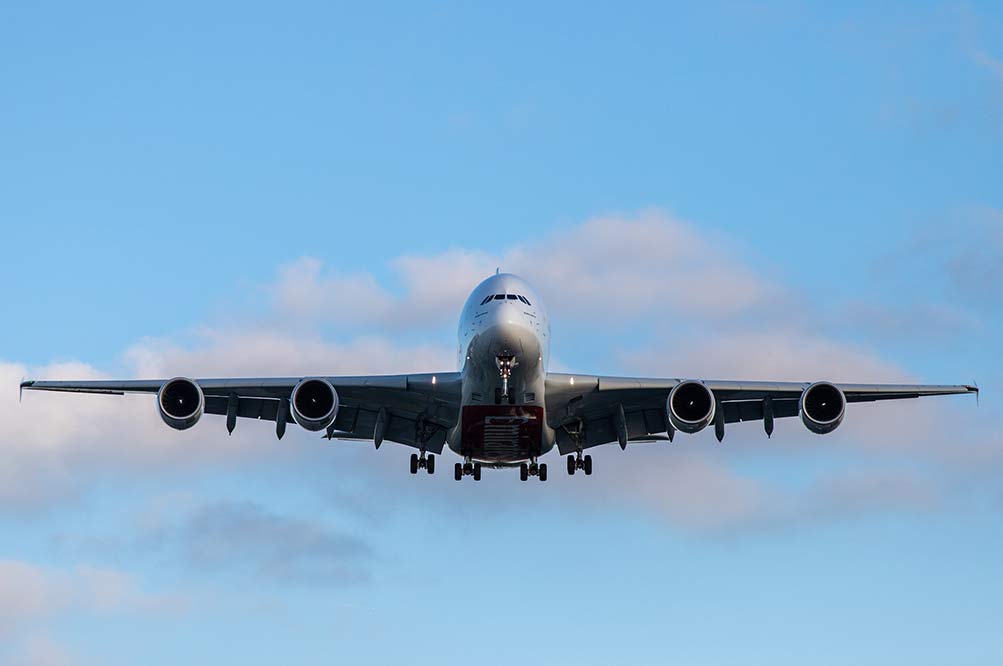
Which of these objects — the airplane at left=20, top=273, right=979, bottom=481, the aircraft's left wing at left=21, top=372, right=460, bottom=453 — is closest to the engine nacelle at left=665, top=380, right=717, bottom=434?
the airplane at left=20, top=273, right=979, bottom=481

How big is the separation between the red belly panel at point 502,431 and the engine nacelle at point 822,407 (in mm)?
6798

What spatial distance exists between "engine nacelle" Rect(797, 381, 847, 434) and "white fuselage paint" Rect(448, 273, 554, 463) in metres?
6.74

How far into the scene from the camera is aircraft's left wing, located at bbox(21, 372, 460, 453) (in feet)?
127

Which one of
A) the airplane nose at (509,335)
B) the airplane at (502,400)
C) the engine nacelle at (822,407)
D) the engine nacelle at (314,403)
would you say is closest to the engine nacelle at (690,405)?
the airplane at (502,400)

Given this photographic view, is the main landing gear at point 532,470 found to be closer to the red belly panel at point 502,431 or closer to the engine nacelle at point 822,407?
the red belly panel at point 502,431

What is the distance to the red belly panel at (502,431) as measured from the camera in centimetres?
3700

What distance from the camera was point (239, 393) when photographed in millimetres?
39688

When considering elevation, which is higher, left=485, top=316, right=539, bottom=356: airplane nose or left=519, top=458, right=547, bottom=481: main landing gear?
left=485, top=316, right=539, bottom=356: airplane nose

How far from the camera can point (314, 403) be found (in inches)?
1479

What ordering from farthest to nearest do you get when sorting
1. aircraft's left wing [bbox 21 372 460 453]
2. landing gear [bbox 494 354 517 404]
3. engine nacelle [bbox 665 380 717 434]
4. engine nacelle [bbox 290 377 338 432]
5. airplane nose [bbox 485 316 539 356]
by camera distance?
1. aircraft's left wing [bbox 21 372 460 453]
2. engine nacelle [bbox 290 377 338 432]
3. engine nacelle [bbox 665 380 717 434]
4. landing gear [bbox 494 354 517 404]
5. airplane nose [bbox 485 316 539 356]

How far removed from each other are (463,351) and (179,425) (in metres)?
7.57

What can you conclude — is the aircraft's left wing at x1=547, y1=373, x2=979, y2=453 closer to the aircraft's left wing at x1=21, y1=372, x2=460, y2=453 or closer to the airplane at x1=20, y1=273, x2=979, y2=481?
the airplane at x1=20, y1=273, x2=979, y2=481

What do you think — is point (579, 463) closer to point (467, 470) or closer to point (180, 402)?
point (467, 470)

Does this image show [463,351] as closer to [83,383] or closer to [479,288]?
[479,288]
